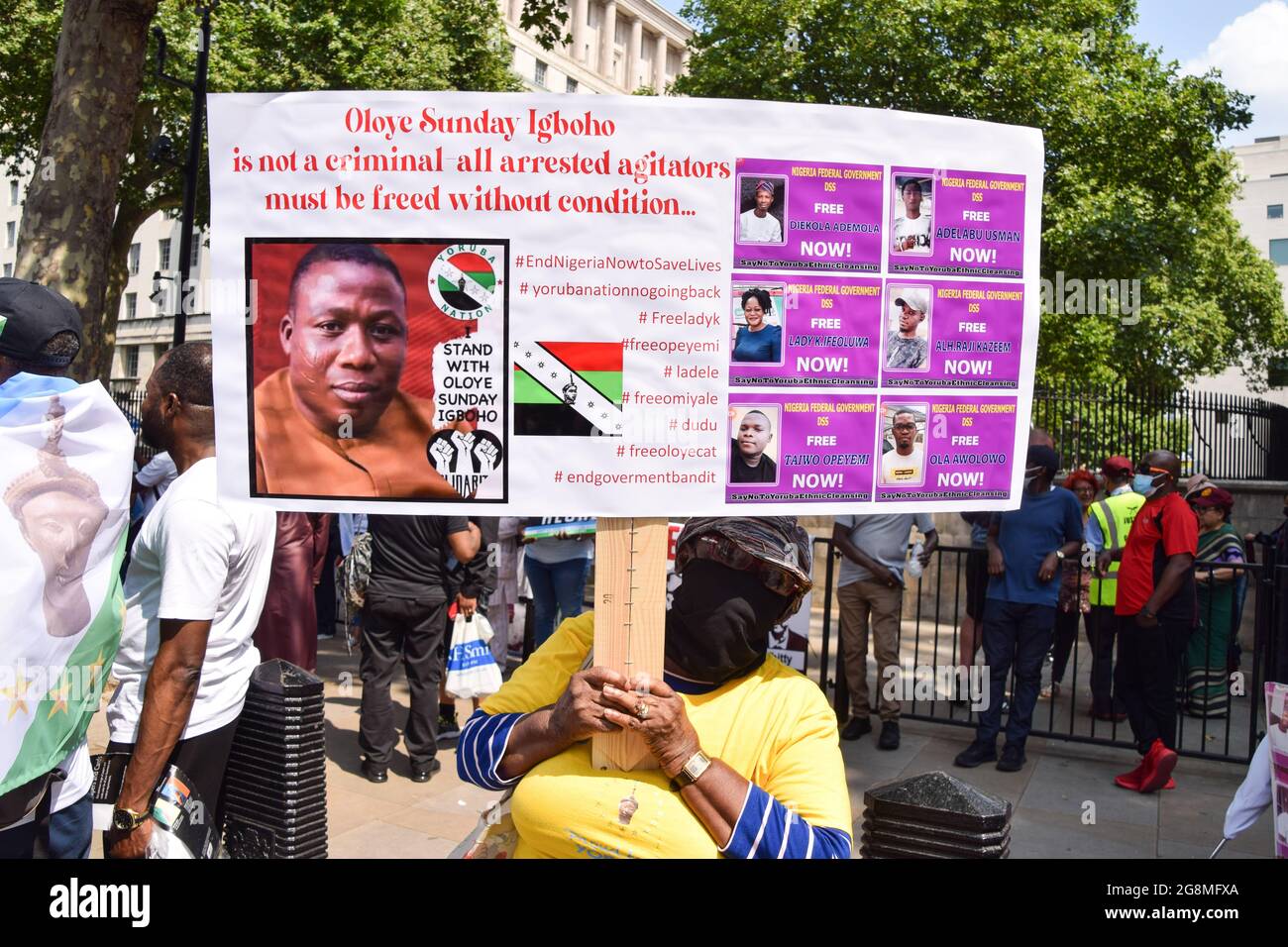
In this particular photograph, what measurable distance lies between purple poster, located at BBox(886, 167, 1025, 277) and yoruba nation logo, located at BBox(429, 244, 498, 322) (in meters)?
0.84

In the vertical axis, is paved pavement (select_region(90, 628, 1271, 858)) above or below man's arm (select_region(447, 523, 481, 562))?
below

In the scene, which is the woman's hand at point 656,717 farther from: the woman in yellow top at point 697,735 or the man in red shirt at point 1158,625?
the man in red shirt at point 1158,625

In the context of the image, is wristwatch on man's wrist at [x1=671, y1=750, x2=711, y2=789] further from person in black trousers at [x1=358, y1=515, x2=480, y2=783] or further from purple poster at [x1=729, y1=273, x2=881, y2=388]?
person in black trousers at [x1=358, y1=515, x2=480, y2=783]

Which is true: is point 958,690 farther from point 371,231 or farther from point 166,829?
point 371,231

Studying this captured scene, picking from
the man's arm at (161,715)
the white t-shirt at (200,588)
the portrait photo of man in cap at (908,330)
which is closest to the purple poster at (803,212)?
the portrait photo of man in cap at (908,330)

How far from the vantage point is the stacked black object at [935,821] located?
212 centimetres

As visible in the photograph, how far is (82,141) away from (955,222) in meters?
7.04

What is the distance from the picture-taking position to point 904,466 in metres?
2.28

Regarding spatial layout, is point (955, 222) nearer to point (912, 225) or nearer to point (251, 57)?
point (912, 225)

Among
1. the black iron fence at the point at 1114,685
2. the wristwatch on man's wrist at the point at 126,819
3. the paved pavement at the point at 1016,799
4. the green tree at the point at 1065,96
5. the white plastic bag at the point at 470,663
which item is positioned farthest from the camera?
the green tree at the point at 1065,96

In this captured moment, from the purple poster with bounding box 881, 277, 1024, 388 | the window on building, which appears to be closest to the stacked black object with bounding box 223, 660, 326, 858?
the purple poster with bounding box 881, 277, 1024, 388

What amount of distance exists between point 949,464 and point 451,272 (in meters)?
1.13

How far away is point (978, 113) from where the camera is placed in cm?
2081

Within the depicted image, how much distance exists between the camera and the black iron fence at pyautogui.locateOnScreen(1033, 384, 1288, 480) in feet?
45.4
